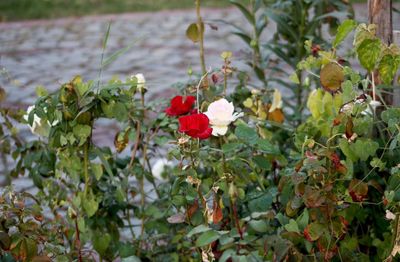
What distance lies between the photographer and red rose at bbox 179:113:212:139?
1695 millimetres

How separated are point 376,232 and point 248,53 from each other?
104 cm

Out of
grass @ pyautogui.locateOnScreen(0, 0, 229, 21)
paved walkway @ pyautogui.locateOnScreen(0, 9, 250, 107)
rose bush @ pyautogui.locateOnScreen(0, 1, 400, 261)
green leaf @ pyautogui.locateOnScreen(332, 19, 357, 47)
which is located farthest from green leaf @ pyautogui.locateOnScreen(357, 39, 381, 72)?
grass @ pyautogui.locateOnScreen(0, 0, 229, 21)

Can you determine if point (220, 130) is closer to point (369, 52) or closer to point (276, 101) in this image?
point (369, 52)

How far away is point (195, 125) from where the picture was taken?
170cm

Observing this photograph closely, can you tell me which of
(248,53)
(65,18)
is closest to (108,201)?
(248,53)

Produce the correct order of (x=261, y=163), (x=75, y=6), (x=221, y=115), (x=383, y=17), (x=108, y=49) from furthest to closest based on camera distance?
(x=75, y=6) → (x=108, y=49) → (x=383, y=17) → (x=261, y=163) → (x=221, y=115)

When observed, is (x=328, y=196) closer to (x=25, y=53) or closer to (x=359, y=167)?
(x=359, y=167)

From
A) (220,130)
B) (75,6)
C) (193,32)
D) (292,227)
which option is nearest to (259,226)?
(292,227)

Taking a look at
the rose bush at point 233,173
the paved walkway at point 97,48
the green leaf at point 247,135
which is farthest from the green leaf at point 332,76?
the paved walkway at point 97,48

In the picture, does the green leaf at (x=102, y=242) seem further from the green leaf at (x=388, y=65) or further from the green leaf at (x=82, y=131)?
the green leaf at (x=388, y=65)

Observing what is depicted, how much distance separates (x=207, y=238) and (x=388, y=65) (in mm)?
600

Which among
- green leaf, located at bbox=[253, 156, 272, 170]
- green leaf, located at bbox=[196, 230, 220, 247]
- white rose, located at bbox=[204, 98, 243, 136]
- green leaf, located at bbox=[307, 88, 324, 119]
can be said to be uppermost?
white rose, located at bbox=[204, 98, 243, 136]

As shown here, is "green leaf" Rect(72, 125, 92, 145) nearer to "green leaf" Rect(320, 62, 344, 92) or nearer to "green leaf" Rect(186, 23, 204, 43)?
"green leaf" Rect(186, 23, 204, 43)

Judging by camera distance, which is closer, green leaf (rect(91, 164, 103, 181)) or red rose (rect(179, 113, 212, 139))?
red rose (rect(179, 113, 212, 139))
